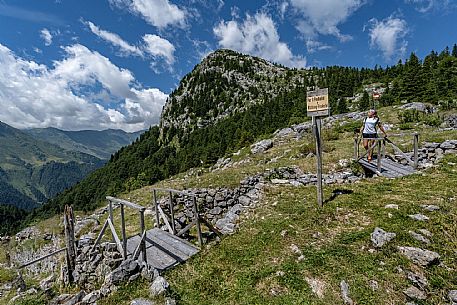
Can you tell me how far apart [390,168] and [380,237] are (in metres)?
8.46

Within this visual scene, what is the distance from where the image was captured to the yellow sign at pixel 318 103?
32.3 ft

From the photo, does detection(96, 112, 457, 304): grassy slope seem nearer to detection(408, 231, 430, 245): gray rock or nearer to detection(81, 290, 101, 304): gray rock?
detection(408, 231, 430, 245): gray rock

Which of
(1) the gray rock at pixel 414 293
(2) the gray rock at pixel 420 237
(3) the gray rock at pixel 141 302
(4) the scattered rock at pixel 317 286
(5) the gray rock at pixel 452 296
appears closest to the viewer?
(5) the gray rock at pixel 452 296

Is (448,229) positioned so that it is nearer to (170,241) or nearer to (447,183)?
(447,183)

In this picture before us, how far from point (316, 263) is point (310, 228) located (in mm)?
1818

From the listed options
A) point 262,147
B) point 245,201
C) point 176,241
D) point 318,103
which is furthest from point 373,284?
point 262,147

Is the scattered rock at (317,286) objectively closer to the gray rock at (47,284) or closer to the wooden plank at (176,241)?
the wooden plank at (176,241)

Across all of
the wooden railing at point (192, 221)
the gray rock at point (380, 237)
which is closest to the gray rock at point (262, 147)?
the wooden railing at point (192, 221)

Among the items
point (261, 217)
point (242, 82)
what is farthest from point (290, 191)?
point (242, 82)

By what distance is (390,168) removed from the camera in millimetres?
14672

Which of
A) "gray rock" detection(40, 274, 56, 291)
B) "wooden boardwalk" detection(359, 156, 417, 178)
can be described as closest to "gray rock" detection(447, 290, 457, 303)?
"wooden boardwalk" detection(359, 156, 417, 178)

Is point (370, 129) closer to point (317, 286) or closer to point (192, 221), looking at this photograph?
point (192, 221)

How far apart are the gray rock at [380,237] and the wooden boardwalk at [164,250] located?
18.8 feet

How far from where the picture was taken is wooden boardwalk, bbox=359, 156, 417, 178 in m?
13.7
